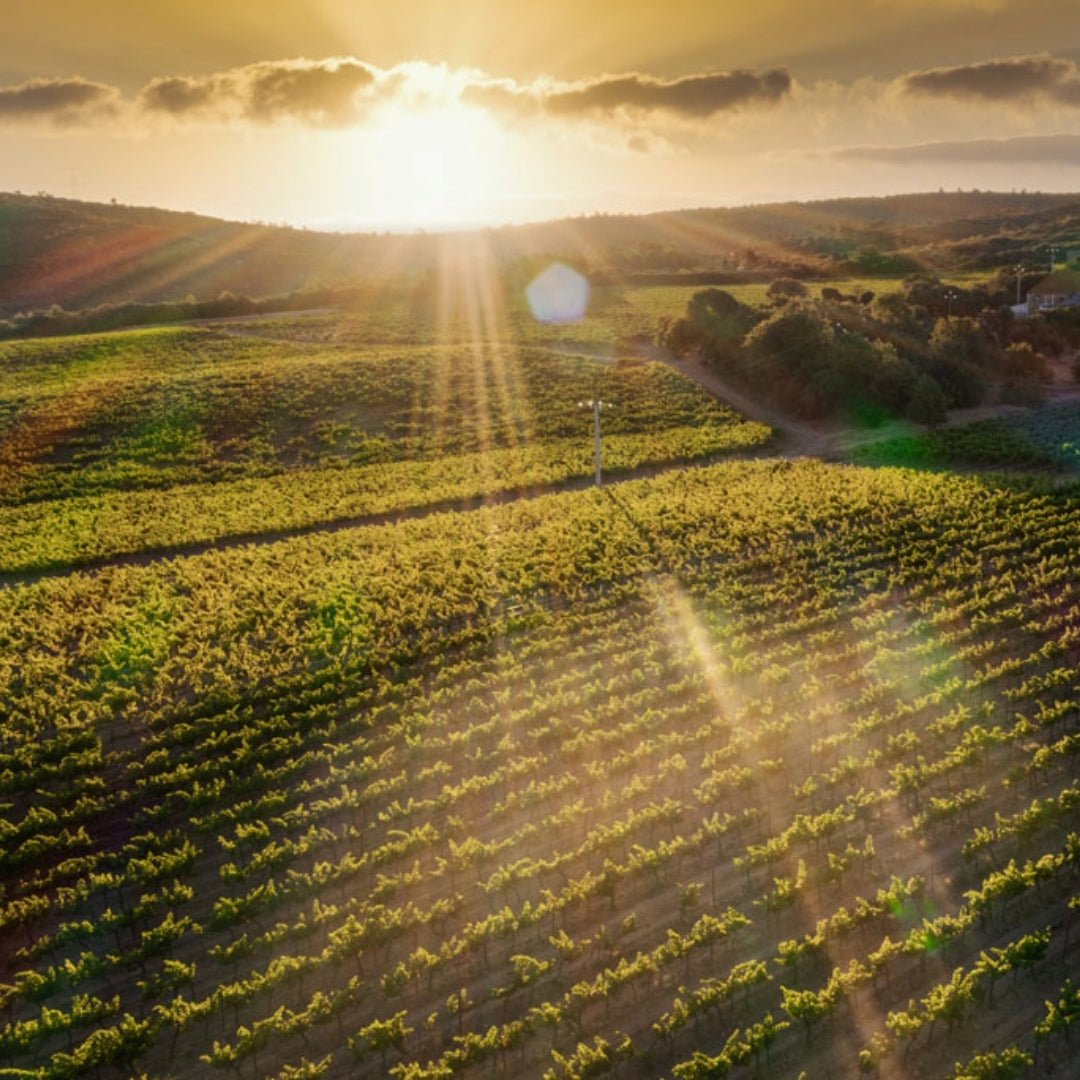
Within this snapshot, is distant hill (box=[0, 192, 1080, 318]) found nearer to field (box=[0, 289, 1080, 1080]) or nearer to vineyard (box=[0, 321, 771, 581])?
vineyard (box=[0, 321, 771, 581])

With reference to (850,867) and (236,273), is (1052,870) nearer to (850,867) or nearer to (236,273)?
(850,867)

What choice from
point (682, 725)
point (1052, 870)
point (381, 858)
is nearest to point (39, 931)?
point (381, 858)

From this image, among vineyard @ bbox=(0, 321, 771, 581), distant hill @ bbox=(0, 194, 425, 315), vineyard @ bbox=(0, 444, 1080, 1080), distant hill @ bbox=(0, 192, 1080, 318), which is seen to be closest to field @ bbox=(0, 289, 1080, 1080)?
vineyard @ bbox=(0, 444, 1080, 1080)

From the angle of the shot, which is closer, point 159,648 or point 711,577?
point 159,648

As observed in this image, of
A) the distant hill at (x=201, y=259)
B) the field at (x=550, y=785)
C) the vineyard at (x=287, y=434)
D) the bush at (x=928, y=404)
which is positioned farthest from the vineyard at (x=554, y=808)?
the distant hill at (x=201, y=259)

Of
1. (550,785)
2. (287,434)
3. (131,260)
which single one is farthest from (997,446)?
(131,260)

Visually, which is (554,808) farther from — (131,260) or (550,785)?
(131,260)
